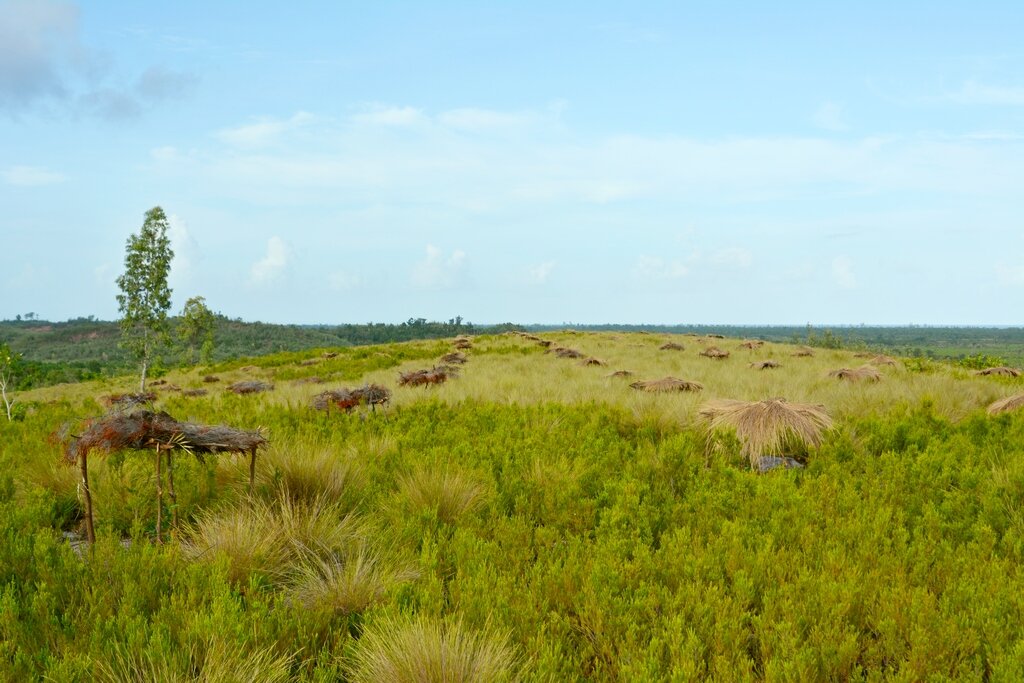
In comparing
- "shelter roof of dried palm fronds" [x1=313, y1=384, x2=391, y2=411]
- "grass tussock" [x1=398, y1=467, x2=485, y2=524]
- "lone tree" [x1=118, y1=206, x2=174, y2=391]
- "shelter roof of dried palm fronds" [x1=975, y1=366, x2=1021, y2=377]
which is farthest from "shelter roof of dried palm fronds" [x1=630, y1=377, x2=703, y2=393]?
"lone tree" [x1=118, y1=206, x2=174, y2=391]

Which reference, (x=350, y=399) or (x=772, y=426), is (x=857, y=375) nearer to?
(x=772, y=426)

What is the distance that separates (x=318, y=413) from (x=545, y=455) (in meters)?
4.45

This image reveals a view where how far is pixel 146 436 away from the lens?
4.37 m

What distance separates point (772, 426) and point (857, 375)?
23.7 feet

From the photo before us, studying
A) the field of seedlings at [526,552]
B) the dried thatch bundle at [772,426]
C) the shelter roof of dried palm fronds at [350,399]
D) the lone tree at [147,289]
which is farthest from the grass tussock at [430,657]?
the lone tree at [147,289]

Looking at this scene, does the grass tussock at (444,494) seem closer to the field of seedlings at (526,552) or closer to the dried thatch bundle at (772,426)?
the field of seedlings at (526,552)

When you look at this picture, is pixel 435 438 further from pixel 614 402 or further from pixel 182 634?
pixel 182 634

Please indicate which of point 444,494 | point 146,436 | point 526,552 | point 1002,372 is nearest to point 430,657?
point 526,552

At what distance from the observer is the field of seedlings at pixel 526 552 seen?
10.0ft

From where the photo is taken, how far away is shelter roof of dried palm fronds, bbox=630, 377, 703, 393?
11519 mm

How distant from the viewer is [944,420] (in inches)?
303

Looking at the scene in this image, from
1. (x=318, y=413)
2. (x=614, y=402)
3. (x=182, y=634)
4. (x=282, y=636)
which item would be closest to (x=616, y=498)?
(x=282, y=636)

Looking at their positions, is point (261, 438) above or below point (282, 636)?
above

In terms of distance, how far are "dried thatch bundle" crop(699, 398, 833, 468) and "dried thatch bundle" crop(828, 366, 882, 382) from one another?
5741 mm
